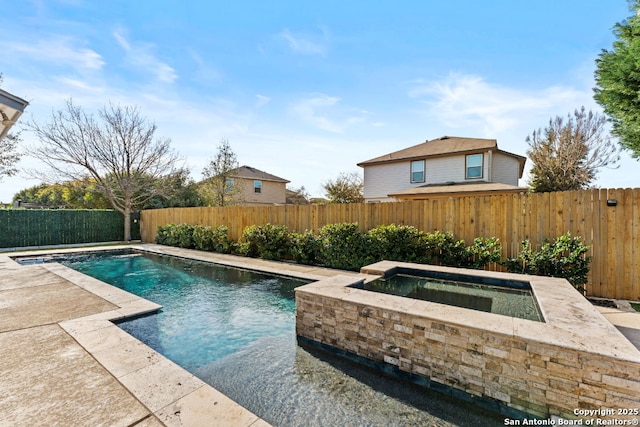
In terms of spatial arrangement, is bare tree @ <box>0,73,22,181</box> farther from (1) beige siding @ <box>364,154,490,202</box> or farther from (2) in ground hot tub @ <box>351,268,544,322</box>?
(2) in ground hot tub @ <box>351,268,544,322</box>

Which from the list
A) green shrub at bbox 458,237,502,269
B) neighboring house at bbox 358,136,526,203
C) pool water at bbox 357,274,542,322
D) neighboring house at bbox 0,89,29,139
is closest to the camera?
pool water at bbox 357,274,542,322

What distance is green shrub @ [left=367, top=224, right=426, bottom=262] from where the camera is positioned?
7.73 metres

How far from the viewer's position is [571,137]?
19406 mm

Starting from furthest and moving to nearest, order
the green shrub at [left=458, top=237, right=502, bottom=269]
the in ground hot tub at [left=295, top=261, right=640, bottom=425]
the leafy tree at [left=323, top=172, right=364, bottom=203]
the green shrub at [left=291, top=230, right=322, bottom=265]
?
the leafy tree at [left=323, top=172, right=364, bottom=203], the green shrub at [left=291, top=230, right=322, bottom=265], the green shrub at [left=458, top=237, right=502, bottom=269], the in ground hot tub at [left=295, top=261, right=640, bottom=425]

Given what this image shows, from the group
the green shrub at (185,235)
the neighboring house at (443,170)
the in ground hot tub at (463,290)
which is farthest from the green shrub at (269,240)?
the neighboring house at (443,170)

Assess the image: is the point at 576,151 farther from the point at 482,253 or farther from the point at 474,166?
the point at 482,253

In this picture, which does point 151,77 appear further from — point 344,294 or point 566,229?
point 566,229

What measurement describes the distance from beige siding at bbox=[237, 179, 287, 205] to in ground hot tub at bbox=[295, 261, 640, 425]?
1997 centimetres

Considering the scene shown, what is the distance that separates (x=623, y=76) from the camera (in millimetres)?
5527

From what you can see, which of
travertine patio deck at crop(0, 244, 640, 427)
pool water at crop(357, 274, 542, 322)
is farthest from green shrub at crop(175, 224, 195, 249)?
pool water at crop(357, 274, 542, 322)

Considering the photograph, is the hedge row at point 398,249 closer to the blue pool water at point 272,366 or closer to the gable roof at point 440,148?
the blue pool water at point 272,366

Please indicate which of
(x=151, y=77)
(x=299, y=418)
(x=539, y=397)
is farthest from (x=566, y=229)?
(x=151, y=77)

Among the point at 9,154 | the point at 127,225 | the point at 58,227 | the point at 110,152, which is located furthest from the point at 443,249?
the point at 9,154

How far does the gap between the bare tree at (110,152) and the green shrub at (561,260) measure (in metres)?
19.3
